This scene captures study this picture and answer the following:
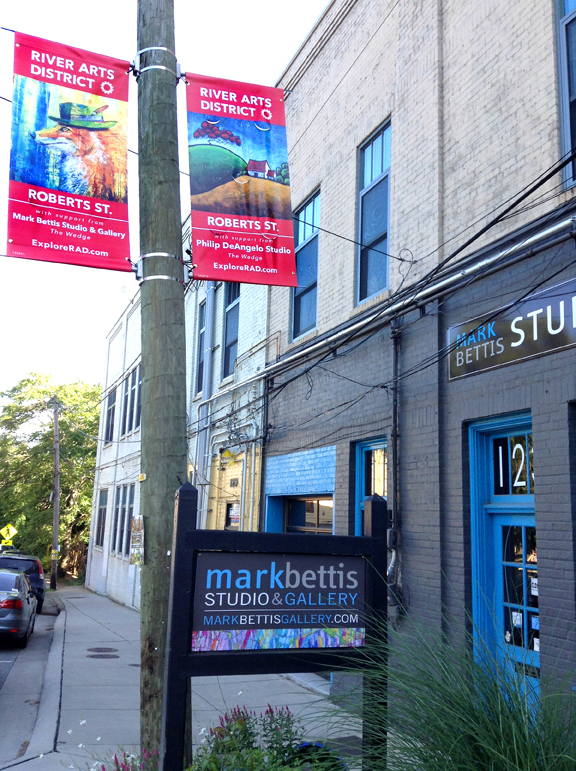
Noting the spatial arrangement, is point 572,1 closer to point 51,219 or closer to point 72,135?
point 72,135

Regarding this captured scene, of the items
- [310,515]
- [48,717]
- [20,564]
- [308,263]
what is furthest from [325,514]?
[20,564]

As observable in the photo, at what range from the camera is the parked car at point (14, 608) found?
43.8 feet

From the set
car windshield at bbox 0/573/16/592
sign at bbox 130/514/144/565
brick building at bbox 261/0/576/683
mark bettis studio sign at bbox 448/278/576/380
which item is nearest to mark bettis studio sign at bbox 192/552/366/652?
brick building at bbox 261/0/576/683

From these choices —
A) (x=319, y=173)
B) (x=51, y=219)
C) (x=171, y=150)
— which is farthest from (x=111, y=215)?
(x=319, y=173)

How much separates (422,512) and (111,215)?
14.3 feet

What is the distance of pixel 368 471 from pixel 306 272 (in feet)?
12.6

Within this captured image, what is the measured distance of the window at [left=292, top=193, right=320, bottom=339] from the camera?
1123 centimetres

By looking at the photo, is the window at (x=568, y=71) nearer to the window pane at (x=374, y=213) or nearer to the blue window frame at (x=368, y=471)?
the window pane at (x=374, y=213)

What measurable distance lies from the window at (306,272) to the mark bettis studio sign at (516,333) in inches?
161

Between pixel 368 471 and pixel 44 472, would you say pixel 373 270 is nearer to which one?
pixel 368 471

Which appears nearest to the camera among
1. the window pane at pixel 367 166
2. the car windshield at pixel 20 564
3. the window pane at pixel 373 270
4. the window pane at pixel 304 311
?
the window pane at pixel 373 270

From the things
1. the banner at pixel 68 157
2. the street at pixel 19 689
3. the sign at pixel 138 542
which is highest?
the banner at pixel 68 157

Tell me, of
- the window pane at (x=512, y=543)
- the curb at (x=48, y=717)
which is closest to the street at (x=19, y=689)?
the curb at (x=48, y=717)

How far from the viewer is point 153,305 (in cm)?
483
